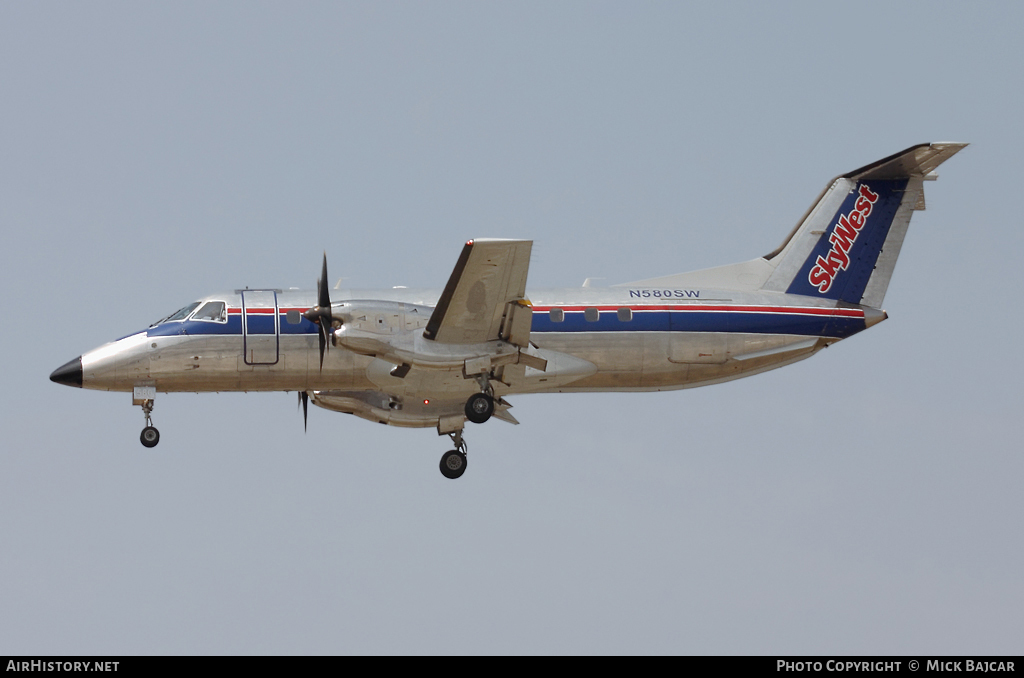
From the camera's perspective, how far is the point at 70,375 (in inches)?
1064

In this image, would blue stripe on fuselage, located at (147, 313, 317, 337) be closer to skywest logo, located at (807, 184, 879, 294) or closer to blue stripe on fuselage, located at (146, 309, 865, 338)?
blue stripe on fuselage, located at (146, 309, 865, 338)

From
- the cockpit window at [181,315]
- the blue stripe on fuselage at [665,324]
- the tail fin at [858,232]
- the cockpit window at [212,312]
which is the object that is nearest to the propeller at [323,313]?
the blue stripe on fuselage at [665,324]

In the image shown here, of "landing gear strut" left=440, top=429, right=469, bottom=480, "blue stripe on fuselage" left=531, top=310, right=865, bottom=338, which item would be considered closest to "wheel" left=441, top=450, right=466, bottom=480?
"landing gear strut" left=440, top=429, right=469, bottom=480

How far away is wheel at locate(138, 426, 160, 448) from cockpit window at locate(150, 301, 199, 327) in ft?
7.31

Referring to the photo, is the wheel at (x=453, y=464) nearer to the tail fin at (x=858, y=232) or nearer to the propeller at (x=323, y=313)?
the propeller at (x=323, y=313)

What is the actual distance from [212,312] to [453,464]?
6.30 metres

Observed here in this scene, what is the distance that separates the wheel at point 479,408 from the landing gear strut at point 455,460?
2773 mm

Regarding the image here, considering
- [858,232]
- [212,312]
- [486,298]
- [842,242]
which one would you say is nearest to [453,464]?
[486,298]

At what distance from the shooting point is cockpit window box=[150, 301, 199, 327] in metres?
27.4

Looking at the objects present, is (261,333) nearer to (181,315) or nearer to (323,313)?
(181,315)

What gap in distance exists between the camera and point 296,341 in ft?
88.4
